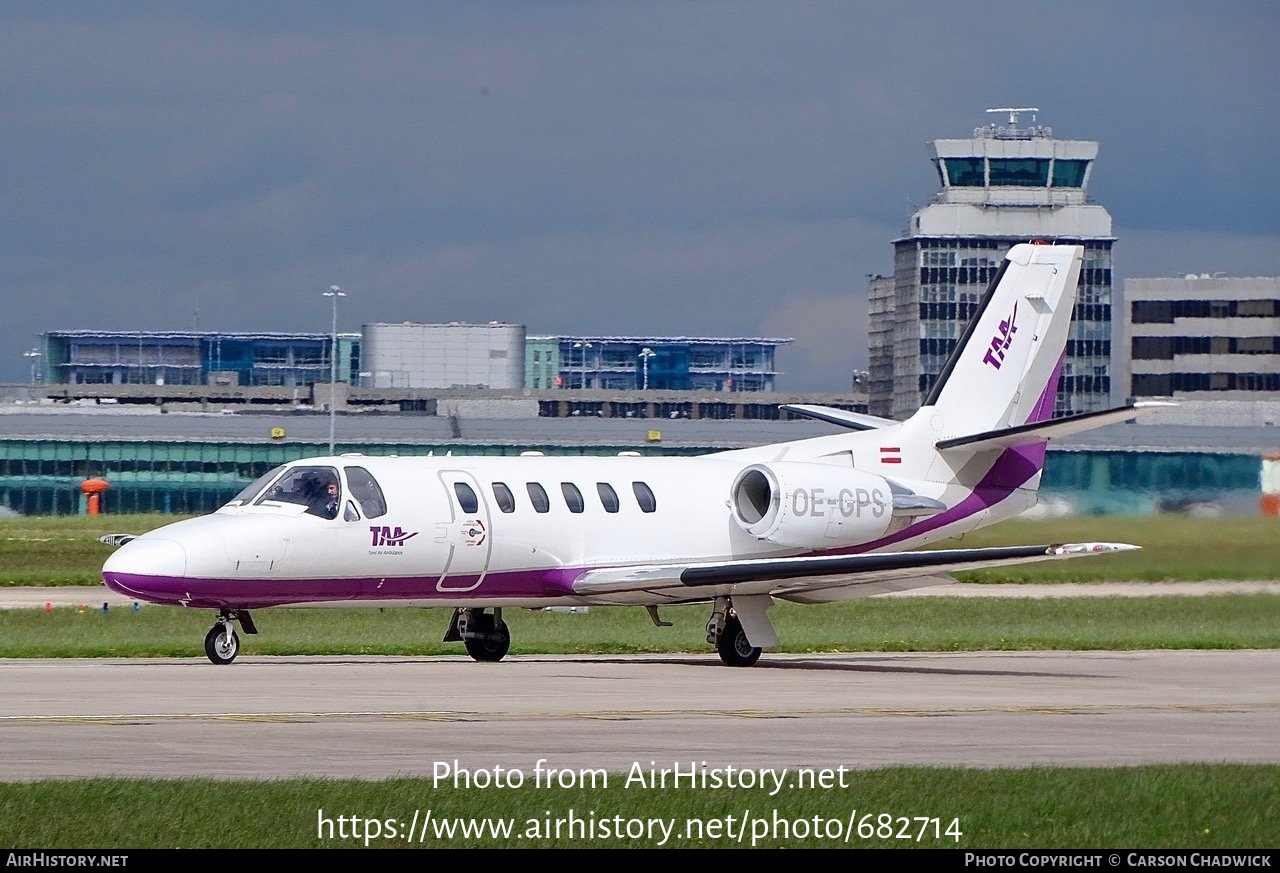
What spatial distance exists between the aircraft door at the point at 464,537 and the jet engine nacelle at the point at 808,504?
427 centimetres

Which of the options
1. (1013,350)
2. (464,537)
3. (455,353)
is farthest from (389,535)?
(455,353)

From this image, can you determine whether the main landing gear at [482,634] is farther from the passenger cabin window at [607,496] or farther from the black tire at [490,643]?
the passenger cabin window at [607,496]

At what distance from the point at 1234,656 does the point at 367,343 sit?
170 metres

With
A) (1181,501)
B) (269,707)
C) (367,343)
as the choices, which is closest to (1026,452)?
(1181,501)

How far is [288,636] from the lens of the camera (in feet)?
118

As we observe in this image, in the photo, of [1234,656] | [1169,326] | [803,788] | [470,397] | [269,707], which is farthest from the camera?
[470,397]

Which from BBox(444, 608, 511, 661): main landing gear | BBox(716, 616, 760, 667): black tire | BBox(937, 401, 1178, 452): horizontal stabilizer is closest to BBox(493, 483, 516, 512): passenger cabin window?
BBox(444, 608, 511, 661): main landing gear

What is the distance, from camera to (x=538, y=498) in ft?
95.1

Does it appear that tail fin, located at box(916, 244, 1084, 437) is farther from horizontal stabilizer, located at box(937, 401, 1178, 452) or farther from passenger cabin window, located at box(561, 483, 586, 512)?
passenger cabin window, located at box(561, 483, 586, 512)

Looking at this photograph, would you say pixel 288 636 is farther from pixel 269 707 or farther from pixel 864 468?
pixel 269 707

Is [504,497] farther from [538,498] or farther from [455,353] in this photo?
[455,353]

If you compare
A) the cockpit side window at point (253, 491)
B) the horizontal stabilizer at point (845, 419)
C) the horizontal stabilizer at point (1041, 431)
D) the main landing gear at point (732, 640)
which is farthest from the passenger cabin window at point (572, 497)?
the horizontal stabilizer at point (1041, 431)

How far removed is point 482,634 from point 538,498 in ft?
7.36

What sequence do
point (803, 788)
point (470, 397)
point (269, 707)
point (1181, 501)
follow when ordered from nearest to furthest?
point (803, 788) → point (269, 707) → point (1181, 501) → point (470, 397)
